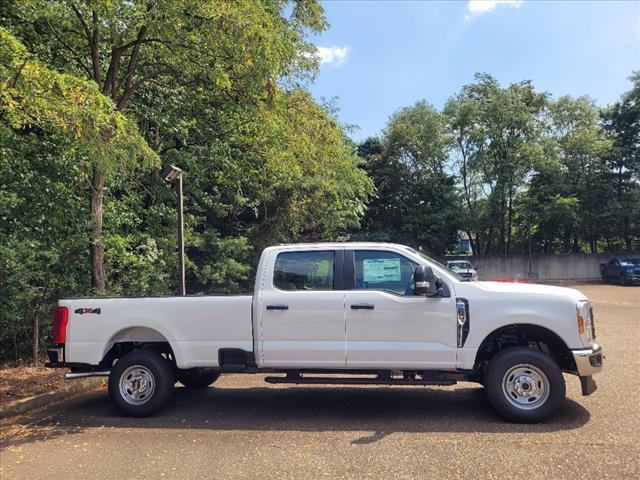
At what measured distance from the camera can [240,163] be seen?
1313 cm

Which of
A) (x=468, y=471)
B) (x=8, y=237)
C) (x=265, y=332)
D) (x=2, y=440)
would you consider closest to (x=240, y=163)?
(x=8, y=237)

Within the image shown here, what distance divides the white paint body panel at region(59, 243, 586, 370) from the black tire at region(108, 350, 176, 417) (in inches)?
9.6

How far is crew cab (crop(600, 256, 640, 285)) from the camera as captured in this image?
2791 cm

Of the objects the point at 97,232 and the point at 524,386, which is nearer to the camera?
the point at 524,386

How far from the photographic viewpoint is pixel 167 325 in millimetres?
6316

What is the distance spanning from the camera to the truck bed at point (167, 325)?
6211mm

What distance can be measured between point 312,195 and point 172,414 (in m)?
11.7

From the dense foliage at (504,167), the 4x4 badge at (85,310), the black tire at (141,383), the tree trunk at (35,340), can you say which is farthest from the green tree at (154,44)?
the dense foliage at (504,167)

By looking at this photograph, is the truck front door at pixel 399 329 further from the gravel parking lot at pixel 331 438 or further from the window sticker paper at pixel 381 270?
the gravel parking lot at pixel 331 438

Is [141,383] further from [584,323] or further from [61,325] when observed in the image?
[584,323]

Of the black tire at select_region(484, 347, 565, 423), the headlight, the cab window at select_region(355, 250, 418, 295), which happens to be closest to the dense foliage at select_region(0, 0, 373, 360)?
the cab window at select_region(355, 250, 418, 295)

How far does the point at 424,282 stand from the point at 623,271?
27.3m

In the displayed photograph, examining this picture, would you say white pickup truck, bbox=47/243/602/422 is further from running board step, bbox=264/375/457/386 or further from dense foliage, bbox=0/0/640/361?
dense foliage, bbox=0/0/640/361

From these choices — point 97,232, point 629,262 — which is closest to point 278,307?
point 97,232
